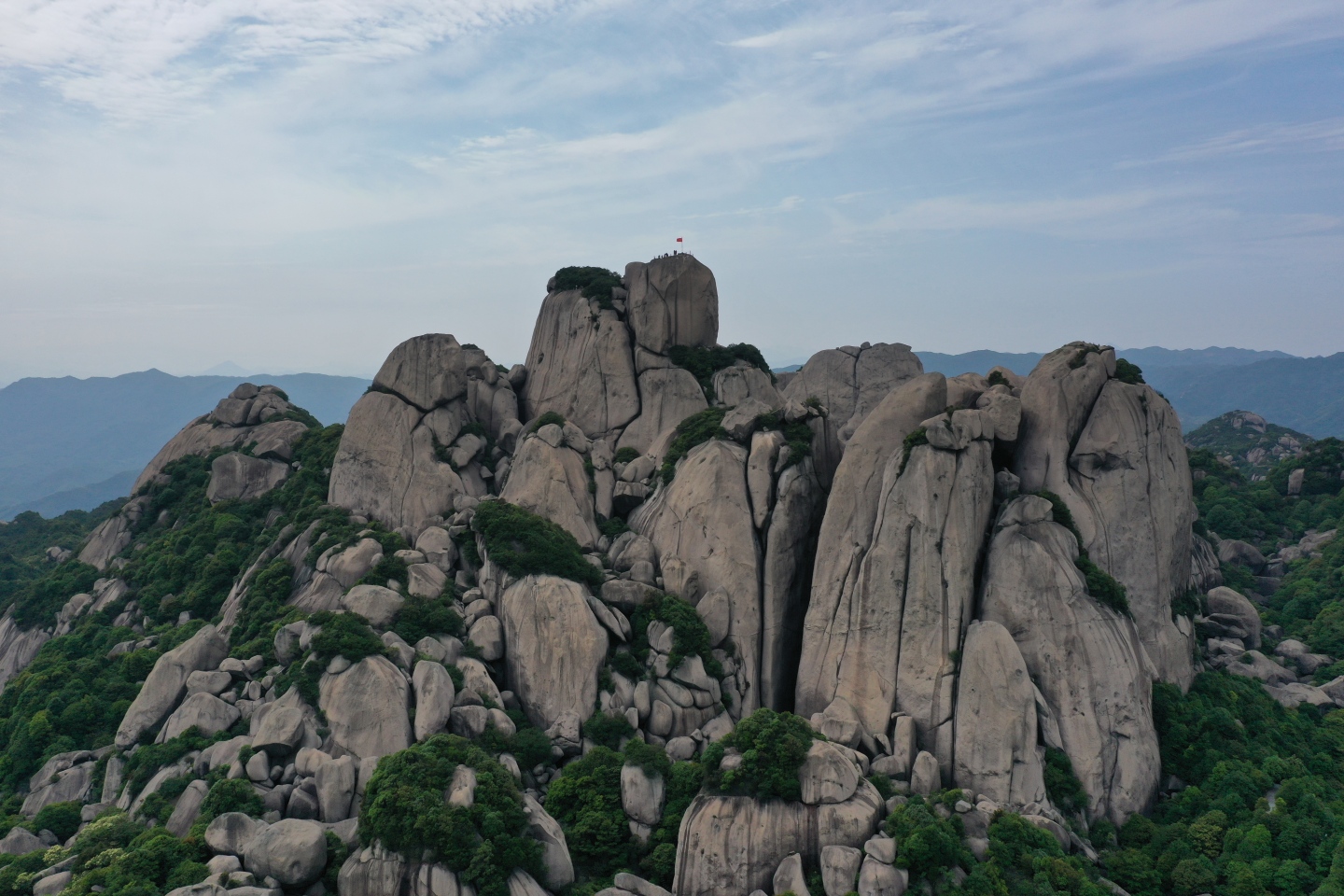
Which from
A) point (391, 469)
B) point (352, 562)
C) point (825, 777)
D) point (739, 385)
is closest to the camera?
point (825, 777)

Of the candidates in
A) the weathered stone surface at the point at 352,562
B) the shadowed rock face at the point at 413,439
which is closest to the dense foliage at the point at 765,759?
the weathered stone surface at the point at 352,562

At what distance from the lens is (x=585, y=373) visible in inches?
2339

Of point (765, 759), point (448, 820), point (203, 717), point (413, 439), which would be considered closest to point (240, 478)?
point (413, 439)

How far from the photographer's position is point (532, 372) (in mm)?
61562

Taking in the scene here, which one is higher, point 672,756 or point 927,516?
point 927,516

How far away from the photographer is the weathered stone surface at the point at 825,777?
34.8 meters

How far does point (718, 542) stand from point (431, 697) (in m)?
16.6

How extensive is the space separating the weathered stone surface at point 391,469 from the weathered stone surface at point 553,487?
14.2 ft

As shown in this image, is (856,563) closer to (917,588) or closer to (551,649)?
(917,588)

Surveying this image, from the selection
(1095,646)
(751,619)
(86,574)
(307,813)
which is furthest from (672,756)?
(86,574)

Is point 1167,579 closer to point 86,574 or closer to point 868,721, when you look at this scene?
point 868,721

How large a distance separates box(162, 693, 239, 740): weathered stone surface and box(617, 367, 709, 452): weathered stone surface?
2707 cm

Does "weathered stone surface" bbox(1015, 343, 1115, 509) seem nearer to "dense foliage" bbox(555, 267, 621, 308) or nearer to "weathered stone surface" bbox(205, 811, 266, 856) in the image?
"dense foliage" bbox(555, 267, 621, 308)

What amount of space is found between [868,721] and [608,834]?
13.0m
